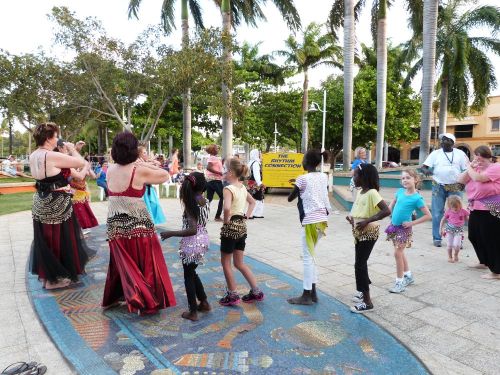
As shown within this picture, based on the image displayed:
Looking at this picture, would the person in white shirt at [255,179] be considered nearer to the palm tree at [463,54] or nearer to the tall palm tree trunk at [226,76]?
the tall palm tree trunk at [226,76]

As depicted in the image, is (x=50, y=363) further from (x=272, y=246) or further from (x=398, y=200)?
(x=272, y=246)

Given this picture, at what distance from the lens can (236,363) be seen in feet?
9.63

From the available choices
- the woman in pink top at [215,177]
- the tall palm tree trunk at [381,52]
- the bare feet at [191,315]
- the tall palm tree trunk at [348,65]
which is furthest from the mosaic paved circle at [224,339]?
the tall palm tree trunk at [381,52]

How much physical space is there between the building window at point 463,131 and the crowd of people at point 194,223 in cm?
5127

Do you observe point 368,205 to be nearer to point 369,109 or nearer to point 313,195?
point 313,195

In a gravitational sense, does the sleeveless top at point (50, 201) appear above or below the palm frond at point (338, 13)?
below

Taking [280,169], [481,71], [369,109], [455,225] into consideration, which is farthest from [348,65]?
[369,109]

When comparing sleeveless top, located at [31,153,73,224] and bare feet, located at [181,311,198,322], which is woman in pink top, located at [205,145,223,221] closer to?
sleeveless top, located at [31,153,73,224]

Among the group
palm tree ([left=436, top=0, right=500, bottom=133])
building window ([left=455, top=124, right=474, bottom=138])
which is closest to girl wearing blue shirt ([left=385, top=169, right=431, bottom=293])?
palm tree ([left=436, top=0, right=500, bottom=133])

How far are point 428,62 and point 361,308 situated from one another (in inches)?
488

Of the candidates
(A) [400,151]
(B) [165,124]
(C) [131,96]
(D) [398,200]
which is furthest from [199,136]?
(A) [400,151]

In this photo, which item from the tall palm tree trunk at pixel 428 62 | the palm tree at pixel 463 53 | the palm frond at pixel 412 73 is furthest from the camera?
the palm frond at pixel 412 73

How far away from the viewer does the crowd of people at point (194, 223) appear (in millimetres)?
3574

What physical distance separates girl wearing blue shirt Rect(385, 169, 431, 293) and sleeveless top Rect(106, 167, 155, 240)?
109 inches
